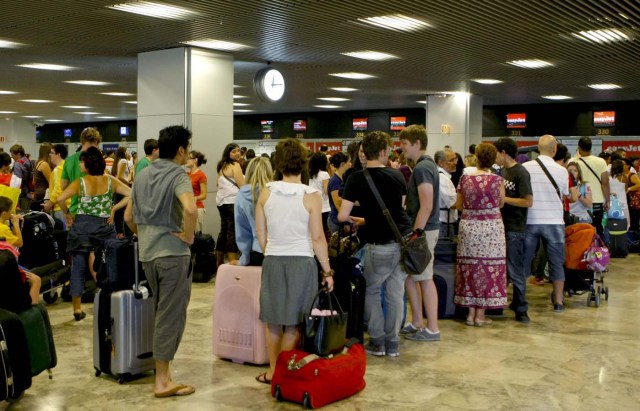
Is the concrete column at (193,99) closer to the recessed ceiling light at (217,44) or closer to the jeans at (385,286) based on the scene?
the recessed ceiling light at (217,44)

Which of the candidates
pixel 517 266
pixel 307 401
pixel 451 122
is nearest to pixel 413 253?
pixel 307 401

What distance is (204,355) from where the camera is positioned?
222 inches

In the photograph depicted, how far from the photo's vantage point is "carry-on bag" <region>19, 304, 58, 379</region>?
430 cm

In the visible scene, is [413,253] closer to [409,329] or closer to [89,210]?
[409,329]

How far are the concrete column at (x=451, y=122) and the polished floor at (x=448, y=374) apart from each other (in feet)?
33.7

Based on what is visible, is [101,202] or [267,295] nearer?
[267,295]

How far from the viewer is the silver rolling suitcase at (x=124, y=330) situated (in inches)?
188

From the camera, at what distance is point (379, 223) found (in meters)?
5.32

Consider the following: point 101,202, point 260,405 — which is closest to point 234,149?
point 101,202

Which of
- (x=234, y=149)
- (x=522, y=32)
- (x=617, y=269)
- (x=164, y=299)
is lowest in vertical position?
(x=617, y=269)

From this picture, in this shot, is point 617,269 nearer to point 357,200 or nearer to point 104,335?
point 357,200

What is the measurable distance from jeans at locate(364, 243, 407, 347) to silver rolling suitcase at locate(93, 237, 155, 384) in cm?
159

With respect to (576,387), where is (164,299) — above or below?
above

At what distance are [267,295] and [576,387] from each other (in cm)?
225
